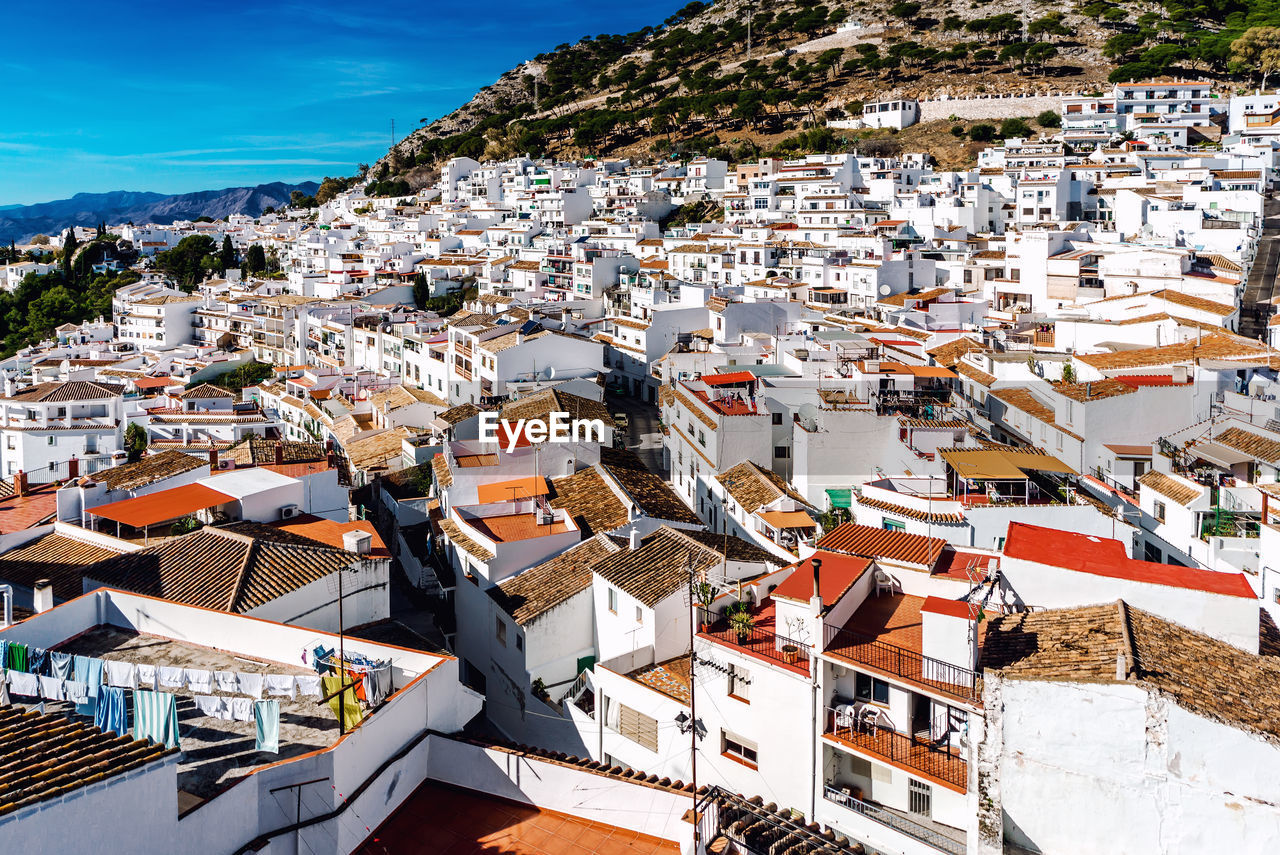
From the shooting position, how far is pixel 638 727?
43.1 feet

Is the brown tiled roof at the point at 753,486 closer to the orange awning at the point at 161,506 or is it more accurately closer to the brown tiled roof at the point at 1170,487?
the brown tiled roof at the point at 1170,487

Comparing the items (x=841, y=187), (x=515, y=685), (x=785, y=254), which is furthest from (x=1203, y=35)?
(x=515, y=685)

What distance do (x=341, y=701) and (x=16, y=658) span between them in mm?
3626

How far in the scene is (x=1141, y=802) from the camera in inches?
307

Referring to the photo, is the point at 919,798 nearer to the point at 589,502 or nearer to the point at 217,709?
the point at 217,709

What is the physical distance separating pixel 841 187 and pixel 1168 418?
1516 inches

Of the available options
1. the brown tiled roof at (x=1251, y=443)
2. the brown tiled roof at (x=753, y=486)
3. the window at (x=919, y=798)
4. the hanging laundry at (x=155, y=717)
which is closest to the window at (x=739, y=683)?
the window at (x=919, y=798)

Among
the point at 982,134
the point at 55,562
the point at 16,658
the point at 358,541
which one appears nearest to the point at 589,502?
the point at 358,541

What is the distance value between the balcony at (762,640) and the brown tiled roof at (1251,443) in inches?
396

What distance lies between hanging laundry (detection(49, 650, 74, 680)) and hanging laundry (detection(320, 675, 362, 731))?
2.43 metres

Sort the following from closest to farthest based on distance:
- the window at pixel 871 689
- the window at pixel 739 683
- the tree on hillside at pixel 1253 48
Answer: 1. the window at pixel 871 689
2. the window at pixel 739 683
3. the tree on hillside at pixel 1253 48

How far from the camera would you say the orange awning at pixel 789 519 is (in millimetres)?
17484

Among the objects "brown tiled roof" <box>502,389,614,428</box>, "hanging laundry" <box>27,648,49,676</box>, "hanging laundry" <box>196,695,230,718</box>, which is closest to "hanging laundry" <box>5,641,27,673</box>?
"hanging laundry" <box>27,648,49,676</box>

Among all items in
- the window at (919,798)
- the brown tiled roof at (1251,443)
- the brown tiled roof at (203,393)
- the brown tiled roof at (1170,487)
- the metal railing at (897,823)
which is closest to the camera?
the metal railing at (897,823)
